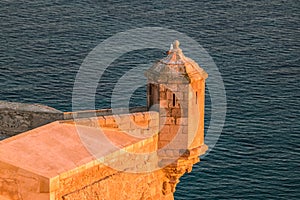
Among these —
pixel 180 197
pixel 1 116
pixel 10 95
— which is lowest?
pixel 180 197

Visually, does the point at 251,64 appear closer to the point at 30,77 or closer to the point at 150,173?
the point at 30,77

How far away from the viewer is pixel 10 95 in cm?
7475

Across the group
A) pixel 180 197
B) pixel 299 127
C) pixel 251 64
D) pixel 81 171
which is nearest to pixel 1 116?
pixel 81 171

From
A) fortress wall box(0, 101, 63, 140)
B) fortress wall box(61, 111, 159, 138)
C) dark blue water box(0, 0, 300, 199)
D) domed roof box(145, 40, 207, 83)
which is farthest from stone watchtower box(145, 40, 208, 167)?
dark blue water box(0, 0, 300, 199)

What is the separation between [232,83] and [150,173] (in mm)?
53484

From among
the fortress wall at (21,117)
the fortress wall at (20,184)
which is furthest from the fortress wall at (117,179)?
the fortress wall at (21,117)

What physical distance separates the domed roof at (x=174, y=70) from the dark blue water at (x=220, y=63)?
34.4 meters

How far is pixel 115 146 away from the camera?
24.9 m

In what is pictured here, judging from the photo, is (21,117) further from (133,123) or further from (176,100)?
(176,100)

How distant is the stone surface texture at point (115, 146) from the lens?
72.8 ft

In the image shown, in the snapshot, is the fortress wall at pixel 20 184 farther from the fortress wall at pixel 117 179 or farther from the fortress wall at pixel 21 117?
the fortress wall at pixel 21 117

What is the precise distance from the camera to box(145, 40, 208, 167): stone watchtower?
2616cm

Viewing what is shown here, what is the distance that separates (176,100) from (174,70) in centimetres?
95

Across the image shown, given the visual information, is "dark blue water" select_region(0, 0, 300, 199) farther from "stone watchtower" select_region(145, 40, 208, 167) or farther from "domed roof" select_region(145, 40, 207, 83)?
"domed roof" select_region(145, 40, 207, 83)
